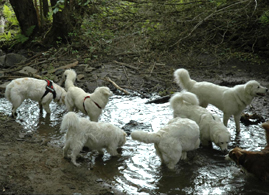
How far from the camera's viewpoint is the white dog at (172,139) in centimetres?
519

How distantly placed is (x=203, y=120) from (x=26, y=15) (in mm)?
11865

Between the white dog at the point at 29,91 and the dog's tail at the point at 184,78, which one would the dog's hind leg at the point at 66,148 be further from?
the dog's tail at the point at 184,78

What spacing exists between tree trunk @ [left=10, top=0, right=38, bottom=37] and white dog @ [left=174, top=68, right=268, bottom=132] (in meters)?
9.97

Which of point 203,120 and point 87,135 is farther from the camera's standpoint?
point 203,120

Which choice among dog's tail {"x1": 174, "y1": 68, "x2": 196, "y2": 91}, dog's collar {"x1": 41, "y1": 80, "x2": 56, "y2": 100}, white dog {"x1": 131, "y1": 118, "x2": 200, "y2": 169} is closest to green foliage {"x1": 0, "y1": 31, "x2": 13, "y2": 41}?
dog's collar {"x1": 41, "y1": 80, "x2": 56, "y2": 100}

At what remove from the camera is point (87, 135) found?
5668mm

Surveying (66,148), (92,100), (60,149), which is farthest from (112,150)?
(92,100)

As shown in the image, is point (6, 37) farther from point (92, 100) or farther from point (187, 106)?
point (187, 106)

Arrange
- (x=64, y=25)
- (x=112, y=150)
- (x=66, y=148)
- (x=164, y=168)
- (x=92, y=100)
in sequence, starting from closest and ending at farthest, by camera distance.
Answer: (x=164, y=168), (x=66, y=148), (x=112, y=150), (x=92, y=100), (x=64, y=25)

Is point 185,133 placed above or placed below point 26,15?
below

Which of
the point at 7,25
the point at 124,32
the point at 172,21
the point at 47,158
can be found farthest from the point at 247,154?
the point at 7,25

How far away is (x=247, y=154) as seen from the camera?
5125mm

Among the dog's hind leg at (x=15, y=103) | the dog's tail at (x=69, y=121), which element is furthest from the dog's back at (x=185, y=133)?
the dog's hind leg at (x=15, y=103)

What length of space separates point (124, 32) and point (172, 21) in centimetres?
267
